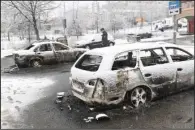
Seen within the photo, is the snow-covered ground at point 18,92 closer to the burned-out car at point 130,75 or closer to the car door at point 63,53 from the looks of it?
the burned-out car at point 130,75

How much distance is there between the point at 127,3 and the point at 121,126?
6983 centimetres

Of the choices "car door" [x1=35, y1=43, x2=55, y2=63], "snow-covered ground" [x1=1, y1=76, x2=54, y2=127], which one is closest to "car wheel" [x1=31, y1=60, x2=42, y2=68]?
"car door" [x1=35, y1=43, x2=55, y2=63]

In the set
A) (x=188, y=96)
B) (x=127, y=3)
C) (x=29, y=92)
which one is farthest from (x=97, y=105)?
(x=127, y=3)

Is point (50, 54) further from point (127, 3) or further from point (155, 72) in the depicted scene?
point (127, 3)

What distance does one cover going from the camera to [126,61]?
307 inches

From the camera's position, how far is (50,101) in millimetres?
8094

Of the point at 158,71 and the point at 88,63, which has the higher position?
the point at 88,63

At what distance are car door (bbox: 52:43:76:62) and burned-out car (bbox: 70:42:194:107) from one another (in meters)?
7.74

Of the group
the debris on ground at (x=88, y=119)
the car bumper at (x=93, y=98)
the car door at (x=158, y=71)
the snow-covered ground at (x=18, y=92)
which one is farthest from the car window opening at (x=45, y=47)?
the debris on ground at (x=88, y=119)

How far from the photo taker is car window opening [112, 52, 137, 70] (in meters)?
7.43

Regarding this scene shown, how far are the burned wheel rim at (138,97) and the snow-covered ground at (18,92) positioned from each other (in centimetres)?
259

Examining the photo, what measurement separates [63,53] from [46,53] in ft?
3.19

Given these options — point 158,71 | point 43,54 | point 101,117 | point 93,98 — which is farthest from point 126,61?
point 43,54

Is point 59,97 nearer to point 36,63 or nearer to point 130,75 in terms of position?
point 130,75
